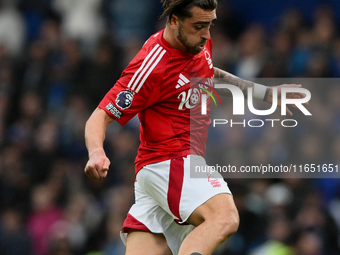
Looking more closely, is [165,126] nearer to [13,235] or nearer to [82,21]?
[13,235]

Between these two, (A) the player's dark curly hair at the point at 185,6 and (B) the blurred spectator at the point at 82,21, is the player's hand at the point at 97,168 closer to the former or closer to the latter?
(A) the player's dark curly hair at the point at 185,6

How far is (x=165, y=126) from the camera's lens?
4902 millimetres

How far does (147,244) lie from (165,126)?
880 millimetres


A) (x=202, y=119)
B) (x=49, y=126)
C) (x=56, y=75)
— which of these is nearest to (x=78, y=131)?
(x=49, y=126)

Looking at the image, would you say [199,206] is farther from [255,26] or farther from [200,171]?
[255,26]

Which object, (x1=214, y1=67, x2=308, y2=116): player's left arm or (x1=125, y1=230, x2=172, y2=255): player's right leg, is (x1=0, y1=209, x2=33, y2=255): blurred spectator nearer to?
(x1=125, y1=230, x2=172, y2=255): player's right leg

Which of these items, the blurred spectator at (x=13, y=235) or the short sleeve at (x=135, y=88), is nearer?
the short sleeve at (x=135, y=88)

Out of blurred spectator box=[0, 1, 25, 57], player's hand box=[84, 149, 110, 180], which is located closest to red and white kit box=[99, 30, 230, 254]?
player's hand box=[84, 149, 110, 180]

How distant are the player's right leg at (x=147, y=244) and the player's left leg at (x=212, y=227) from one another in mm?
610

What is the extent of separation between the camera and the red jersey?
4.72 metres

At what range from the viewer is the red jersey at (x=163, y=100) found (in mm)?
4723

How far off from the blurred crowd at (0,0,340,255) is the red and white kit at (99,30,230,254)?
10.9ft

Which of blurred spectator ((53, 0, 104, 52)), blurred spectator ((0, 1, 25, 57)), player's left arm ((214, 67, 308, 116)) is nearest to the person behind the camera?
player's left arm ((214, 67, 308, 116))

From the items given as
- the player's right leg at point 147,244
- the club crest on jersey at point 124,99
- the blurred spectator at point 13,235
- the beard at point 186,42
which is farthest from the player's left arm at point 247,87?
the blurred spectator at point 13,235
